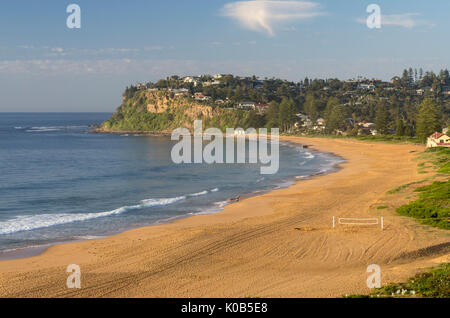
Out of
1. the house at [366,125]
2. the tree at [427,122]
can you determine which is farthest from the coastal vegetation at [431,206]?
the house at [366,125]

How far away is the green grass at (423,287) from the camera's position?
1107cm

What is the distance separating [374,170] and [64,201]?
99.9 ft

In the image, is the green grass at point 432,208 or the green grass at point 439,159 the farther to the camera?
the green grass at point 439,159

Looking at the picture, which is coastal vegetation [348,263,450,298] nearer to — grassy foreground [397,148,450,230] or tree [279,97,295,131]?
grassy foreground [397,148,450,230]

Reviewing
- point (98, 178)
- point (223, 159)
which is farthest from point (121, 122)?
point (98, 178)

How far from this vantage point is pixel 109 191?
36.3m

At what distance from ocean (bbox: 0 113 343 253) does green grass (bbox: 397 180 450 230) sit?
11.4 m

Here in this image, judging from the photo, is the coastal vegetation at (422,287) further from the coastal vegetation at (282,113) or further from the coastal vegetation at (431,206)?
the coastal vegetation at (282,113)

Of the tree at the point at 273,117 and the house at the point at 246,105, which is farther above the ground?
the house at the point at 246,105

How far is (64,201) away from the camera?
104 ft

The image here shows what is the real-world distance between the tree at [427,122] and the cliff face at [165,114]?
70.2 m

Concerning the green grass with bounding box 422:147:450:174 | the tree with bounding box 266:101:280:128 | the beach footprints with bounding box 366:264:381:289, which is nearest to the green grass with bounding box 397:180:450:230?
the beach footprints with bounding box 366:264:381:289

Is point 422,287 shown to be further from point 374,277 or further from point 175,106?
point 175,106

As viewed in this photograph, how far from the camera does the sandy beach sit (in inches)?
546
